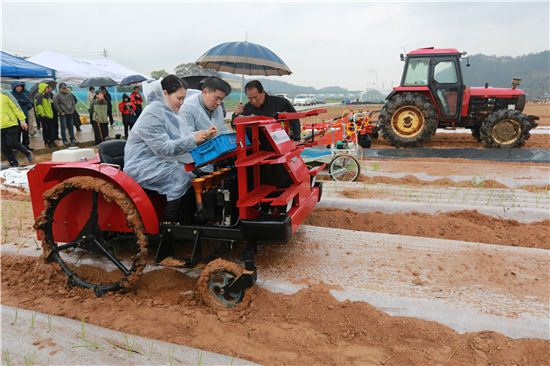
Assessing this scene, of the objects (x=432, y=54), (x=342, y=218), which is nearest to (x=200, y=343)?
(x=342, y=218)

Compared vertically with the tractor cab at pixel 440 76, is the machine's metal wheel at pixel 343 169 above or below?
below

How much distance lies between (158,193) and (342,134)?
4.66 meters

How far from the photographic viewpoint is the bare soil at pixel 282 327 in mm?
2395

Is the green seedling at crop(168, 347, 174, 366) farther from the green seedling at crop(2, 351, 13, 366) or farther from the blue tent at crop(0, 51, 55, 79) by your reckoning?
the blue tent at crop(0, 51, 55, 79)

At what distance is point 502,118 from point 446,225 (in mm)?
7527

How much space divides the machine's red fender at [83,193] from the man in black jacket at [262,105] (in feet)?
7.53

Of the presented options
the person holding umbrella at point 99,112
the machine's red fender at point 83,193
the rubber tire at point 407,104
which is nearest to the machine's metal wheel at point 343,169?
the machine's red fender at point 83,193

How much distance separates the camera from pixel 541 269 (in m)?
3.20

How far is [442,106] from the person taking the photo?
10.8m

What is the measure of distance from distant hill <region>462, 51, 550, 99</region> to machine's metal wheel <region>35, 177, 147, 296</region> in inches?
2741

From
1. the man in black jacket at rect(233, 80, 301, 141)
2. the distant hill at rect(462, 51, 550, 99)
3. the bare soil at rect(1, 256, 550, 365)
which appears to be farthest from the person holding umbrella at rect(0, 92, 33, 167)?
the distant hill at rect(462, 51, 550, 99)

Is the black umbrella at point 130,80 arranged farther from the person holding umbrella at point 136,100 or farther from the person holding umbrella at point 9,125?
the person holding umbrella at point 9,125

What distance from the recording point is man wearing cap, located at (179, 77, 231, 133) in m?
3.62

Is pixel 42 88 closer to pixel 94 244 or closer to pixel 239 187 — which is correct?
pixel 94 244
